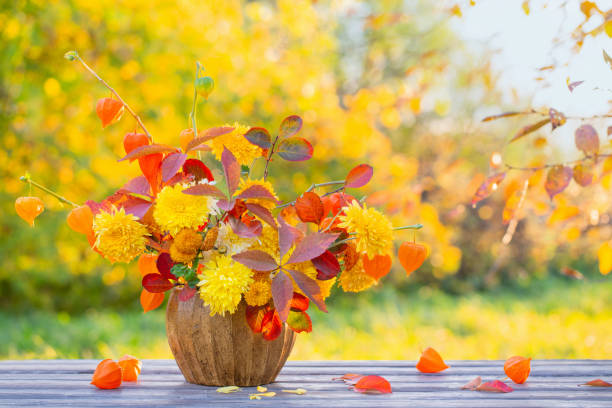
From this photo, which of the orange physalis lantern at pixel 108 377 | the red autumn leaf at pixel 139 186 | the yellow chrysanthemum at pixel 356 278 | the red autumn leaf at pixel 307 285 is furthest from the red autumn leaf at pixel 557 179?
the orange physalis lantern at pixel 108 377

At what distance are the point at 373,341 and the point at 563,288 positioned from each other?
133 inches

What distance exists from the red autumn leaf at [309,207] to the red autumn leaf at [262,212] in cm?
5

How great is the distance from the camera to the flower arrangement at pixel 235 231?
0.85 meters

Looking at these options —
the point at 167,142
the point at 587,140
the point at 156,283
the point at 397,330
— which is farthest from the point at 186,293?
the point at 397,330

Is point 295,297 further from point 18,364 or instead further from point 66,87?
point 66,87

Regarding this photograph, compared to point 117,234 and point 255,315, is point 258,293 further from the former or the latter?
point 117,234

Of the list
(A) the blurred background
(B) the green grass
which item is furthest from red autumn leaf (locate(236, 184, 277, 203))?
(B) the green grass

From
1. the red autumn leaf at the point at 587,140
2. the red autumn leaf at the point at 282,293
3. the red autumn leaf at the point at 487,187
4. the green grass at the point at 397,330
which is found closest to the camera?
the red autumn leaf at the point at 282,293

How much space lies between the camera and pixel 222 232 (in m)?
0.91

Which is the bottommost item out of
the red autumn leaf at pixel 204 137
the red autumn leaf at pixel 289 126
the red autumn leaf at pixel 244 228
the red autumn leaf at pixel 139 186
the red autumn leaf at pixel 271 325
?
the red autumn leaf at pixel 271 325

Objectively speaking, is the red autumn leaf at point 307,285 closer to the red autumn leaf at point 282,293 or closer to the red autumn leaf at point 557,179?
the red autumn leaf at point 282,293

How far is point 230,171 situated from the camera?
862 mm

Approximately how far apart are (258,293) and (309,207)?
154 millimetres

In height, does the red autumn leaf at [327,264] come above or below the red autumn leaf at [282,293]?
above
